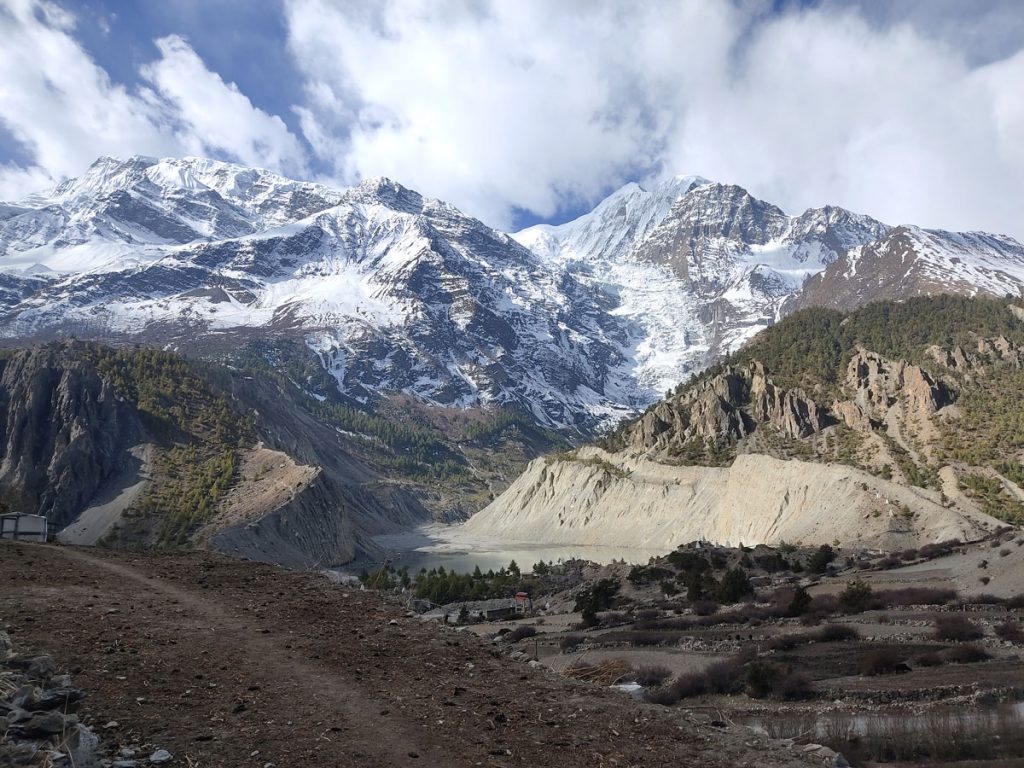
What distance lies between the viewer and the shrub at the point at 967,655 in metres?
21.5

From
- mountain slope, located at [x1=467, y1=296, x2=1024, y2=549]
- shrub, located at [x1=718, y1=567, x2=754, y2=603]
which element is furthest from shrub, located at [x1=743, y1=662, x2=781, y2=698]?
mountain slope, located at [x1=467, y1=296, x2=1024, y2=549]

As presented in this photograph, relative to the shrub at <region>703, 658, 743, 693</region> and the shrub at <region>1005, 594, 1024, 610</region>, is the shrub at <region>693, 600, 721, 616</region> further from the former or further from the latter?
the shrub at <region>703, 658, 743, 693</region>

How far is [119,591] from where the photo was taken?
16594 millimetres

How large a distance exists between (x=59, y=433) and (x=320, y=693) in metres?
92.4

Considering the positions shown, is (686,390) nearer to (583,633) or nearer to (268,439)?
(268,439)

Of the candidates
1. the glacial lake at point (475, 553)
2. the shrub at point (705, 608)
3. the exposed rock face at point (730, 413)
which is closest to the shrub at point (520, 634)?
the shrub at point (705, 608)

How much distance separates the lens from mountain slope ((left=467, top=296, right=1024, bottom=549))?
222 ft

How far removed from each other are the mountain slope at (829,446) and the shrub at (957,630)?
37.5m

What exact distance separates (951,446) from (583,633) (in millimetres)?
57942

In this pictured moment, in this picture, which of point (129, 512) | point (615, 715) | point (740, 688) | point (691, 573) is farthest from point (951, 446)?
point (129, 512)

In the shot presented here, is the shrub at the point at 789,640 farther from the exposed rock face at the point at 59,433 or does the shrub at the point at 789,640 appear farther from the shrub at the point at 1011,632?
the exposed rock face at the point at 59,433

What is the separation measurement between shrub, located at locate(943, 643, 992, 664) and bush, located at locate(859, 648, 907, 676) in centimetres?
147

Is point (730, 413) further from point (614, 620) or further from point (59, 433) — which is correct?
point (59, 433)

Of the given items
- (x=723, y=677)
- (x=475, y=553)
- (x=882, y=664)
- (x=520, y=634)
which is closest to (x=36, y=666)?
→ (x=723, y=677)
